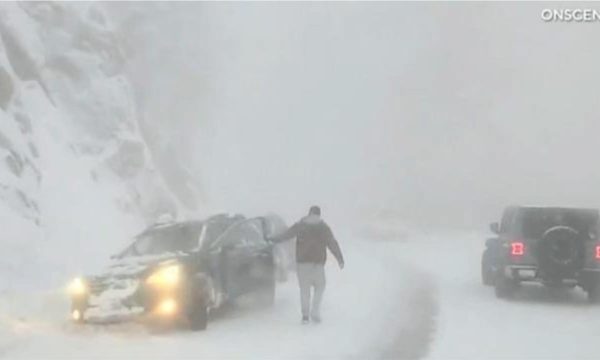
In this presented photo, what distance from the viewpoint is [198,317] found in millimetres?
11727

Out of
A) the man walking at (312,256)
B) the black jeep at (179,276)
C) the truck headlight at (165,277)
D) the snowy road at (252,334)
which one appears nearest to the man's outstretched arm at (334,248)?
the man walking at (312,256)

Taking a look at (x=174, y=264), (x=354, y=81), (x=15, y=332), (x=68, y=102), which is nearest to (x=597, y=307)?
(x=354, y=81)

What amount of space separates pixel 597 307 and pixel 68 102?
11.3 m

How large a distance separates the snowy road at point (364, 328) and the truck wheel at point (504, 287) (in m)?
0.27

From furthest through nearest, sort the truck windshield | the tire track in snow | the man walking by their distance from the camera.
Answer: the truck windshield → the man walking → the tire track in snow

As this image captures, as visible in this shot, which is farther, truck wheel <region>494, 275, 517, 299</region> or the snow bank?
the snow bank

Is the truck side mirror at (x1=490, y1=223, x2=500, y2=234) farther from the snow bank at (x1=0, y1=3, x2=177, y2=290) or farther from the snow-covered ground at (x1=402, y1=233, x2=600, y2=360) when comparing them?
the snow bank at (x1=0, y1=3, x2=177, y2=290)

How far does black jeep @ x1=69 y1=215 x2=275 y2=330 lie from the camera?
11.6 meters

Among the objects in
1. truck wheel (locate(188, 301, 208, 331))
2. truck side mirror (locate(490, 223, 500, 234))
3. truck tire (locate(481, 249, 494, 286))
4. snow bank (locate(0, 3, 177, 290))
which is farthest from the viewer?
truck tire (locate(481, 249, 494, 286))

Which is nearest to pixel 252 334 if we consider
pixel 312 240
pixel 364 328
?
pixel 364 328

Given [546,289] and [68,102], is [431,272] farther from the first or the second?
[68,102]

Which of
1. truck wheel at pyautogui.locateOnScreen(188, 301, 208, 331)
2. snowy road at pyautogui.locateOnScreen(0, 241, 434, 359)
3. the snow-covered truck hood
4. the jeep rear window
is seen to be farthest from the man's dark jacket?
the jeep rear window

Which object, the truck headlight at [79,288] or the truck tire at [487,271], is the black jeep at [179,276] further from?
the truck tire at [487,271]

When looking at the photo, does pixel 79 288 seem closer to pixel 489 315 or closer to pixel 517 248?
pixel 489 315
